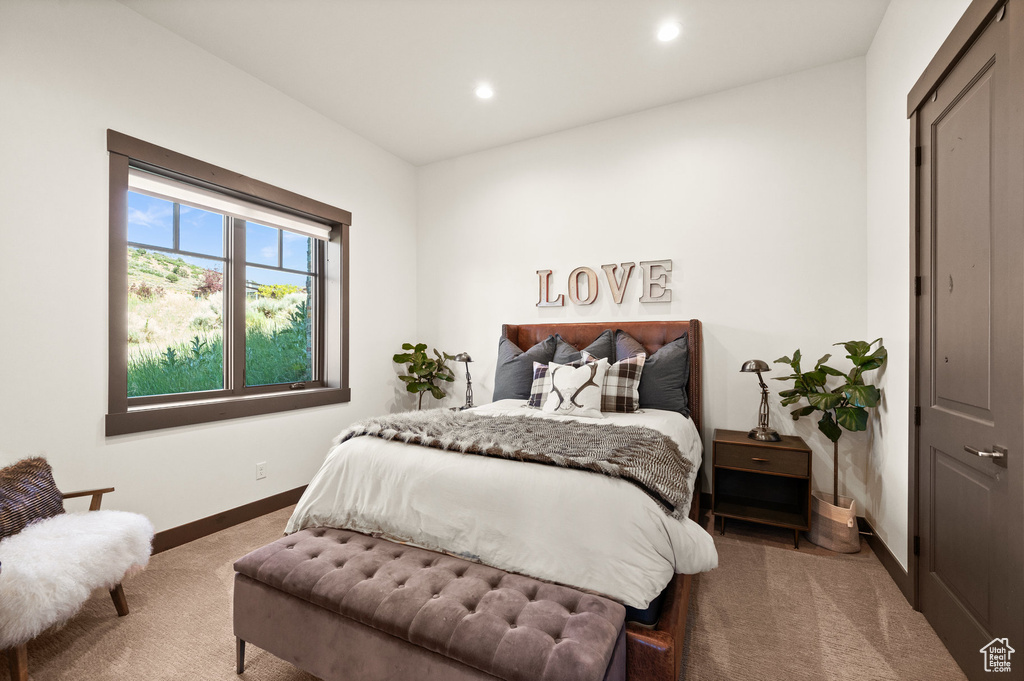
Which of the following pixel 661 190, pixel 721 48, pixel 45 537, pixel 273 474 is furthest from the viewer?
pixel 661 190

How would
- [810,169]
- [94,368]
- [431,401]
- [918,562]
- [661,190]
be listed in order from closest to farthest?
1. [918,562]
2. [94,368]
3. [810,169]
4. [661,190]
5. [431,401]

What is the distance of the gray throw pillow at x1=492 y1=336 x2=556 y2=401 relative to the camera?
3.48 metres

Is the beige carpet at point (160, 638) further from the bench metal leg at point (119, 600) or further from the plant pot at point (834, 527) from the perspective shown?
the plant pot at point (834, 527)

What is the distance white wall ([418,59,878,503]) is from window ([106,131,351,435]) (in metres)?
1.42

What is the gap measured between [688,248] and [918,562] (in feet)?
7.36

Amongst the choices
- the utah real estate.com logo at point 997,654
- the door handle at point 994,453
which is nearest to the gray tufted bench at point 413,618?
the utah real estate.com logo at point 997,654

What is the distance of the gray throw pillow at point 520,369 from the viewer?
348 centimetres

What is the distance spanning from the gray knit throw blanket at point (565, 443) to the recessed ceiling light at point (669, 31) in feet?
7.67

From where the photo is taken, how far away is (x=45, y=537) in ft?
5.42

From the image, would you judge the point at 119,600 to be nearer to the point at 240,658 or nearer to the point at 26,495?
the point at 26,495

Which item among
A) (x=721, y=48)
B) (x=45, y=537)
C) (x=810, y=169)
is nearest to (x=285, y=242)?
(x=45, y=537)

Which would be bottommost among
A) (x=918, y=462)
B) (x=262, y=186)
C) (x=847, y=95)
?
(x=918, y=462)

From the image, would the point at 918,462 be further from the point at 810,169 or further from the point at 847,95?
the point at 847,95

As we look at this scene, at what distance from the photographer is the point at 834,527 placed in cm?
253
